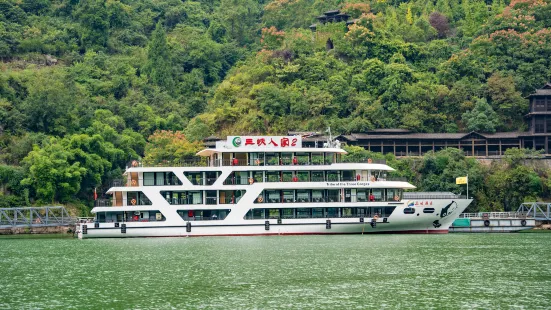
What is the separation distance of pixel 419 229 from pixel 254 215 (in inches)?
350

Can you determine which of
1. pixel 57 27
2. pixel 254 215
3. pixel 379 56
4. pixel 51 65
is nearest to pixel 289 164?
pixel 254 215

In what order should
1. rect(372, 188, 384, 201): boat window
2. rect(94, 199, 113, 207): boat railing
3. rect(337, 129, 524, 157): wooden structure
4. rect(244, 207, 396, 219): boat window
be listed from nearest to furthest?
rect(94, 199, 113, 207): boat railing → rect(244, 207, 396, 219): boat window → rect(372, 188, 384, 201): boat window → rect(337, 129, 524, 157): wooden structure

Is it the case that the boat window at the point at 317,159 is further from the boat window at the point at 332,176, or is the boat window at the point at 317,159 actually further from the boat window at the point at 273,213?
the boat window at the point at 273,213

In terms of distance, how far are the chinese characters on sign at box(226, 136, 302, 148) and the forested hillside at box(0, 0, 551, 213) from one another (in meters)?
14.6

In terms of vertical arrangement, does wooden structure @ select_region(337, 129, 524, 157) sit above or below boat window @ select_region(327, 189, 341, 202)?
above

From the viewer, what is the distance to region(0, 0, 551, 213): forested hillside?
64.0 meters

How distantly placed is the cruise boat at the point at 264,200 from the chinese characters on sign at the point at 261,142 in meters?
0.05

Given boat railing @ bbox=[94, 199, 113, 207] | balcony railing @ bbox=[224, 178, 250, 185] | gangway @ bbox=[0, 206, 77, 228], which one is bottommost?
gangway @ bbox=[0, 206, 77, 228]

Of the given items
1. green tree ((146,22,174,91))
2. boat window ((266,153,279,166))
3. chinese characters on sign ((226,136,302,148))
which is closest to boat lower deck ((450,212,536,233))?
chinese characters on sign ((226,136,302,148))

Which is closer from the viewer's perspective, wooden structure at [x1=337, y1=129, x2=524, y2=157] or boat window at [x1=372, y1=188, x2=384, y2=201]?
boat window at [x1=372, y1=188, x2=384, y2=201]

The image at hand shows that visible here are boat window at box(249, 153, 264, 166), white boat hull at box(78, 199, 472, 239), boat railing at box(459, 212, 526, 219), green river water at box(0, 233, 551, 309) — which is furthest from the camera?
boat railing at box(459, 212, 526, 219)

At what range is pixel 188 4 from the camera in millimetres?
99500

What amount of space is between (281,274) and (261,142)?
19963 millimetres

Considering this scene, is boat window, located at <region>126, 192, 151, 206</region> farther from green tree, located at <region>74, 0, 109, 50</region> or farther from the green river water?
green tree, located at <region>74, 0, 109, 50</region>
